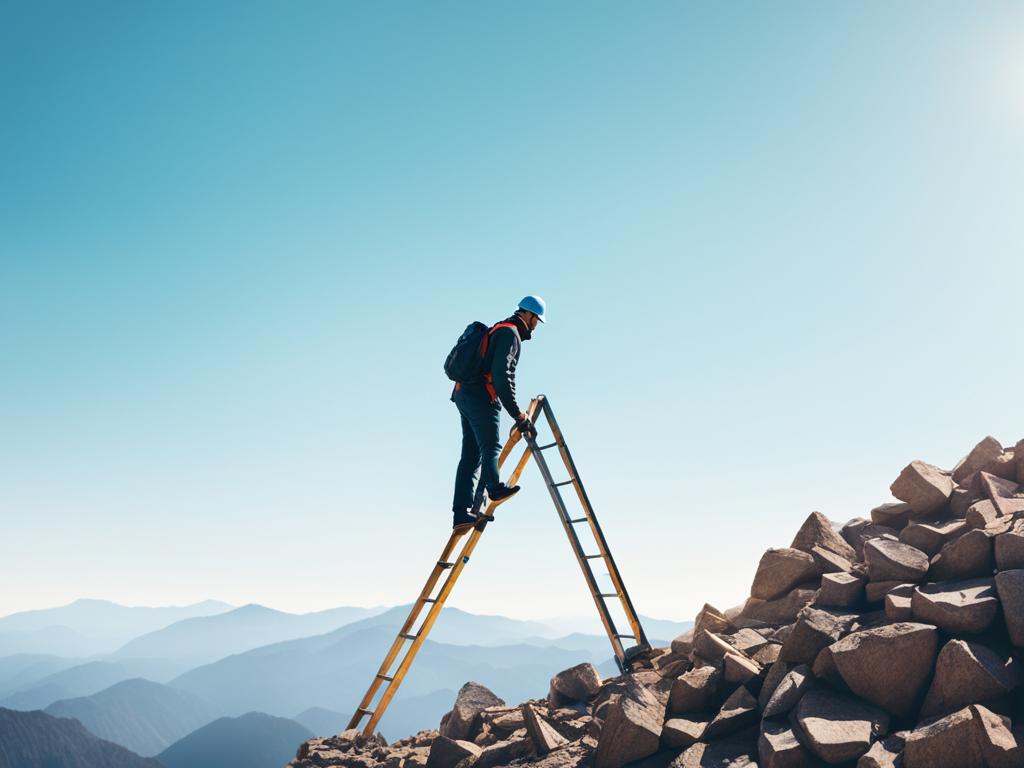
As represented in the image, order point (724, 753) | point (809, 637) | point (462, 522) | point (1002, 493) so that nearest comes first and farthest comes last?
point (724, 753) → point (809, 637) → point (462, 522) → point (1002, 493)

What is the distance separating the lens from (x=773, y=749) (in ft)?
18.9

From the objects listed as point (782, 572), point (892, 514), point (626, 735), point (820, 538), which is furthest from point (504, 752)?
point (892, 514)

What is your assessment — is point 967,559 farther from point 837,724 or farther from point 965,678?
point 837,724

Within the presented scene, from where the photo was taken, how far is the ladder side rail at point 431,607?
8.94 m

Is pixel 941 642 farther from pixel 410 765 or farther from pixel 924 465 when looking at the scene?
pixel 410 765

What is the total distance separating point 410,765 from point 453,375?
4.87 m

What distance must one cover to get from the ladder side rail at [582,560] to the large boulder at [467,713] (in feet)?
7.12

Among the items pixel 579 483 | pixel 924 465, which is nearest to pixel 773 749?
pixel 579 483

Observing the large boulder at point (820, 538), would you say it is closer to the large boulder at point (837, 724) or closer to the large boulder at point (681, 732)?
the large boulder at point (837, 724)

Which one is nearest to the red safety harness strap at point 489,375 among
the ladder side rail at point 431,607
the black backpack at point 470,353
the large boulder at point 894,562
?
the black backpack at point 470,353

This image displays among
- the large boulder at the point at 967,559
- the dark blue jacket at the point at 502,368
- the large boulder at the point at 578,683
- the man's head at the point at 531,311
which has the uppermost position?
the man's head at the point at 531,311

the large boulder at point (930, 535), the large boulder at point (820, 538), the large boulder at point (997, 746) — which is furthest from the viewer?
the large boulder at point (820, 538)

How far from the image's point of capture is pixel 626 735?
6.66m

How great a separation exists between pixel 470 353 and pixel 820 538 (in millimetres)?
6288
